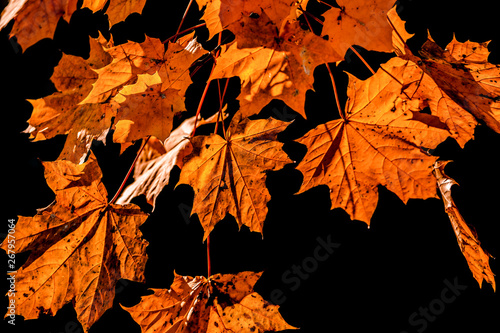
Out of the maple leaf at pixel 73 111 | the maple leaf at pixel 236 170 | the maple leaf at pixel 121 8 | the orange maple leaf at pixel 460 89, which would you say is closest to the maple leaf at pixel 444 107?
the orange maple leaf at pixel 460 89

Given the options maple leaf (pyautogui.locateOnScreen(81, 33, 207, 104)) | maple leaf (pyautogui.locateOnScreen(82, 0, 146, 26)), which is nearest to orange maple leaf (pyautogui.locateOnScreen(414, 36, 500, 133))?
maple leaf (pyautogui.locateOnScreen(81, 33, 207, 104))

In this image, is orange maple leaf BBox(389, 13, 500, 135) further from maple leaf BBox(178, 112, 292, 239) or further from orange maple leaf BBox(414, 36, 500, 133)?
maple leaf BBox(178, 112, 292, 239)

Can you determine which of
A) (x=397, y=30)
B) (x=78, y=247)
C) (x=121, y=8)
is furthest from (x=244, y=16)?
(x=78, y=247)

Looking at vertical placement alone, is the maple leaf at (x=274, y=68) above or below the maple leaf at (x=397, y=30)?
above

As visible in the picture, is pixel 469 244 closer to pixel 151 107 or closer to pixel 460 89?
pixel 460 89

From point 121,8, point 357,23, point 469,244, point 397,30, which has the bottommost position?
point 469,244

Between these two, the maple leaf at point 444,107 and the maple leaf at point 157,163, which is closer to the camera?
the maple leaf at point 444,107

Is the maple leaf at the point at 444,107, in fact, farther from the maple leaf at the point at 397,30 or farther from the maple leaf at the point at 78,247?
the maple leaf at the point at 78,247
